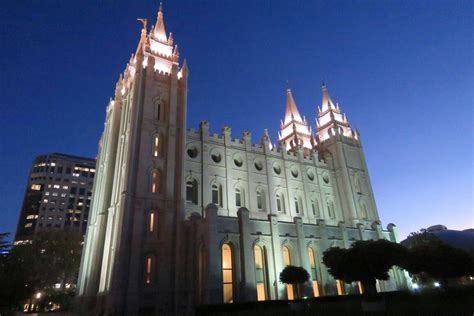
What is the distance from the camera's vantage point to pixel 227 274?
1065 inches

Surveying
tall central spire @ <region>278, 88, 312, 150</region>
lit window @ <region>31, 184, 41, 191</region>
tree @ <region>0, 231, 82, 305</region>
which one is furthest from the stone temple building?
lit window @ <region>31, 184, 41, 191</region>

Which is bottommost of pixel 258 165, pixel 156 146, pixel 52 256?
pixel 52 256

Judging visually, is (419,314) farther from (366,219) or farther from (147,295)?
(366,219)

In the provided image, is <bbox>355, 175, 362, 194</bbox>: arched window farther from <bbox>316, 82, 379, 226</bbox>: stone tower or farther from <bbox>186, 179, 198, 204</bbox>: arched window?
<bbox>186, 179, 198, 204</bbox>: arched window

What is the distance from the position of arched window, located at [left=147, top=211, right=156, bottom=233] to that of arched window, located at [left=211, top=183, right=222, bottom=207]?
7.54m

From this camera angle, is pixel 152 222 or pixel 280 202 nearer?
pixel 152 222

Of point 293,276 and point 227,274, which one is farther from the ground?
point 227,274

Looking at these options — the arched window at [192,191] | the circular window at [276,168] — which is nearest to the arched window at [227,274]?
the arched window at [192,191]

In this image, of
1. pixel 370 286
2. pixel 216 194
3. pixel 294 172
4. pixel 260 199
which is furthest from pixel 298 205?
pixel 370 286

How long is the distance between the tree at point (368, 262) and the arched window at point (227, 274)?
360 inches

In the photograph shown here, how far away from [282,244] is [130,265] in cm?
1373

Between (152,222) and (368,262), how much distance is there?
18.2 meters

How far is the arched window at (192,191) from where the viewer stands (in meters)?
33.6

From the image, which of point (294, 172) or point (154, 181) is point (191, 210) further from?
point (294, 172)
